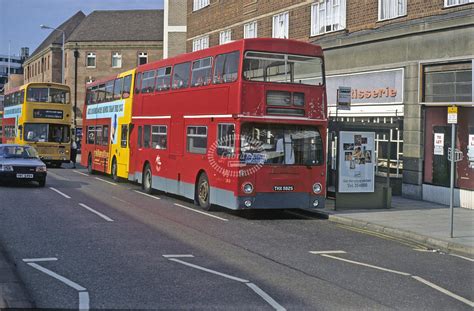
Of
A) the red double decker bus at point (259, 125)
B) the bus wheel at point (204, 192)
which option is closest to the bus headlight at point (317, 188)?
the red double decker bus at point (259, 125)

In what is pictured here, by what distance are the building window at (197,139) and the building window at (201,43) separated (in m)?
17.9

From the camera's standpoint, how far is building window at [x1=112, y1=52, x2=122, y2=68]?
216 ft

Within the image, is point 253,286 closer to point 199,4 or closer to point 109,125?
point 109,125

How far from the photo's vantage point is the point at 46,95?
103 ft

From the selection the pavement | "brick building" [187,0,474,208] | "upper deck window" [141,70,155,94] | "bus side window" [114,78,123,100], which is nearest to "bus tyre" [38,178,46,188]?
"upper deck window" [141,70,155,94]

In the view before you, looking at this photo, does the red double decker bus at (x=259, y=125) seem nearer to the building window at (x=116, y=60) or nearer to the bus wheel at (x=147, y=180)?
the bus wheel at (x=147, y=180)

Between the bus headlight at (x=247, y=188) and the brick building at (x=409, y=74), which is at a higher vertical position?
the brick building at (x=409, y=74)

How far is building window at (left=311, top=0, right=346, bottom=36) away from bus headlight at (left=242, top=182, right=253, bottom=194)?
10.6 m

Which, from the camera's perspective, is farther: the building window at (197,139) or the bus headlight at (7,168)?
the bus headlight at (7,168)

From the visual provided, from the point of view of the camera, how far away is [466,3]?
16406mm

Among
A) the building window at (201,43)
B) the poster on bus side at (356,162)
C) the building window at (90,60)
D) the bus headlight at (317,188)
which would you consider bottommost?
the bus headlight at (317,188)

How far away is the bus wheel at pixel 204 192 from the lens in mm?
14950

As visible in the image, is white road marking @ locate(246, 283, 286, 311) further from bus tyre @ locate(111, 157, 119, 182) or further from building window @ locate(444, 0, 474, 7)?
bus tyre @ locate(111, 157, 119, 182)

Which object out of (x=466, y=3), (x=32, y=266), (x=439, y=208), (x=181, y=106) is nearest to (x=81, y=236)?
(x=32, y=266)
